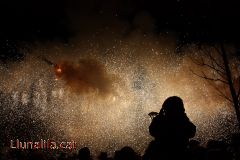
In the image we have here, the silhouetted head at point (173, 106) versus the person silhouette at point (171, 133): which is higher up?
the silhouetted head at point (173, 106)

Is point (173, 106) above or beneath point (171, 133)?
above

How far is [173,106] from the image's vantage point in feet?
14.1

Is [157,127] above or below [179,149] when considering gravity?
above

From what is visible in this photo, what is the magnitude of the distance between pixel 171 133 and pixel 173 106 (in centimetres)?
42

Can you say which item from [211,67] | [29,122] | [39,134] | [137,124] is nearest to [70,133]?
[39,134]

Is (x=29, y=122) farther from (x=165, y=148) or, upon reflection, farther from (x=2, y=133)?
(x=165, y=148)

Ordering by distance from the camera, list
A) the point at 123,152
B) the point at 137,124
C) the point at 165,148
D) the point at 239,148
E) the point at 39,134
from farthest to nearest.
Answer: the point at 137,124 < the point at 39,134 < the point at 239,148 < the point at 123,152 < the point at 165,148

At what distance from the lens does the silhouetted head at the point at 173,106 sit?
4.29m

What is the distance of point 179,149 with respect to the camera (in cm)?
424

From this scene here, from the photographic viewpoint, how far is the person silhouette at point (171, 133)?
4.20m

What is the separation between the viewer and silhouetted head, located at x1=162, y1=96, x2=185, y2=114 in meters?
4.29

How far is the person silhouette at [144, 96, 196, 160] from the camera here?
420cm

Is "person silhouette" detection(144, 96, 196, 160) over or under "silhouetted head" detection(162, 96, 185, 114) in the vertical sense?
under

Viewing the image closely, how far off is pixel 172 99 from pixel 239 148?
440 centimetres
